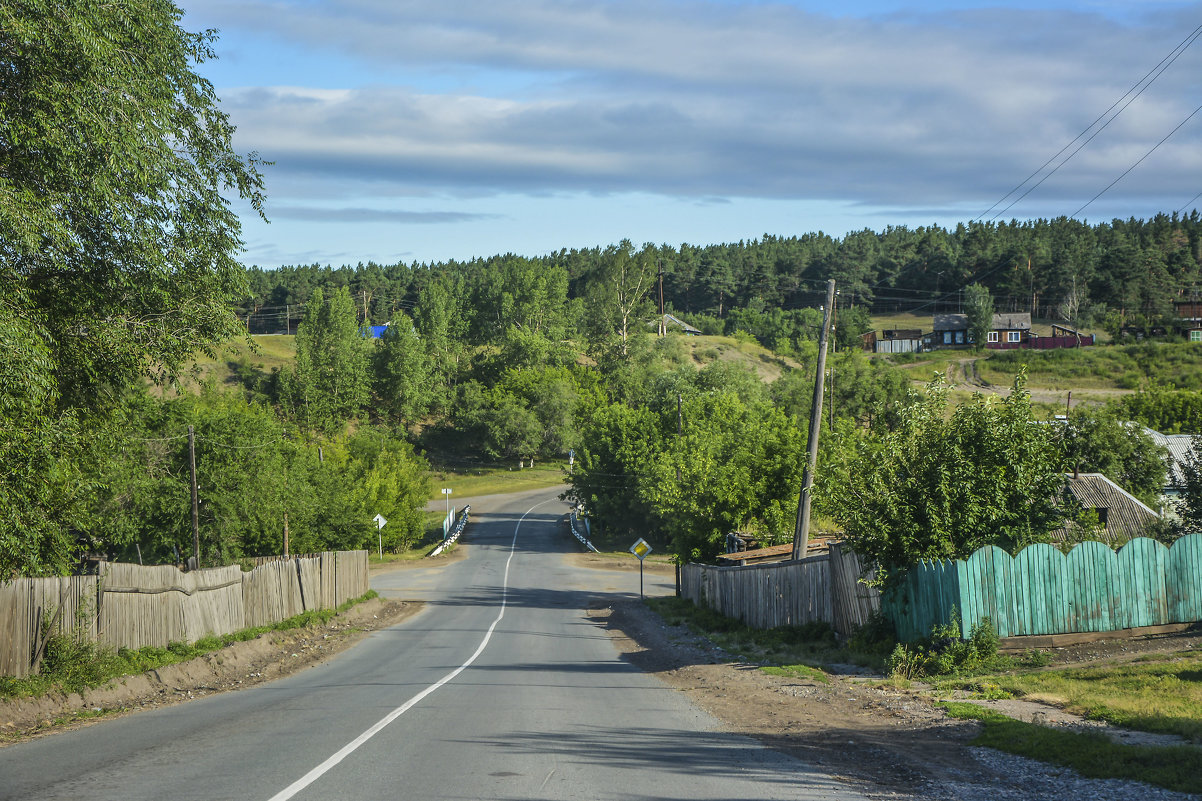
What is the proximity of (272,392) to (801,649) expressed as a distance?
94.3 m

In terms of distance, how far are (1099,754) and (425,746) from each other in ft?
20.7

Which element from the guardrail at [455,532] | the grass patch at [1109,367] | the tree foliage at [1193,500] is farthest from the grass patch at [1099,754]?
Result: the grass patch at [1109,367]

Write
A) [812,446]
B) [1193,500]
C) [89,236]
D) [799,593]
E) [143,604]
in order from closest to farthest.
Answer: [89,236] < [143,604] < [799,593] < [812,446] < [1193,500]

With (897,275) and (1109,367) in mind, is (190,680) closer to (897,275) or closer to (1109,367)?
(1109,367)

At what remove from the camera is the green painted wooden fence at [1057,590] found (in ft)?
51.0

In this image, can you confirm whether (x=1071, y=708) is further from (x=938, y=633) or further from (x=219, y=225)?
(x=219, y=225)

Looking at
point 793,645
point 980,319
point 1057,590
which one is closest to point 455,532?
point 793,645

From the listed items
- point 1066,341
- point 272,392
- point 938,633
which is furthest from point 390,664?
point 1066,341

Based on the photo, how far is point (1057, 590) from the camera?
16.0 m

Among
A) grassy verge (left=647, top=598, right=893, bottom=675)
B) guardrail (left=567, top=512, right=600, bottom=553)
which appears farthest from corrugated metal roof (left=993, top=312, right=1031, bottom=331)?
grassy verge (left=647, top=598, right=893, bottom=675)

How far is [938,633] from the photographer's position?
15516mm

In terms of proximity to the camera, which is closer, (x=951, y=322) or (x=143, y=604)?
(x=143, y=604)

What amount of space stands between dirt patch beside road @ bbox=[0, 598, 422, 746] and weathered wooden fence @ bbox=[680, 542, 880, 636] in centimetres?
1093

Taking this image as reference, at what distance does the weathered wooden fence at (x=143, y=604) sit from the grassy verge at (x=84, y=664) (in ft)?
0.64
